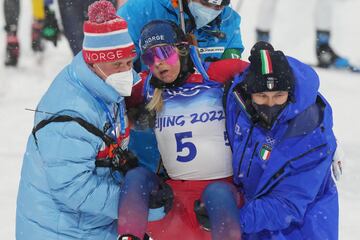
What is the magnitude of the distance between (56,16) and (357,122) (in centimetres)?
413

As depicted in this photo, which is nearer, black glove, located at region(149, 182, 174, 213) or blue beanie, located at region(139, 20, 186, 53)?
black glove, located at region(149, 182, 174, 213)

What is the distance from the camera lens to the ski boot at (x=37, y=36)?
8836mm

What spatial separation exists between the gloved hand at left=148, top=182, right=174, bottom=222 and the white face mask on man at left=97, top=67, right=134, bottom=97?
1.55ft

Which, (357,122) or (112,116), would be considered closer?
(112,116)

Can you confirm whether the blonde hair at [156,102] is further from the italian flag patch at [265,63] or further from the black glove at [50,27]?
the black glove at [50,27]

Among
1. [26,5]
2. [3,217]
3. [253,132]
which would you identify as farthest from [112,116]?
[26,5]

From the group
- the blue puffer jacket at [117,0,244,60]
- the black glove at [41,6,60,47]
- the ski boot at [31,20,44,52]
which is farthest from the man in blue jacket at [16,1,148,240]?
the ski boot at [31,20,44,52]

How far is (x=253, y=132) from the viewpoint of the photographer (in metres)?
3.39

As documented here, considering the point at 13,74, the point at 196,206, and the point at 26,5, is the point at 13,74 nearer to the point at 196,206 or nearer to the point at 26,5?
the point at 26,5

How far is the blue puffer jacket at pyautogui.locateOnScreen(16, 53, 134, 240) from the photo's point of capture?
3.16 metres

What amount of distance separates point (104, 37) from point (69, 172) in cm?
61

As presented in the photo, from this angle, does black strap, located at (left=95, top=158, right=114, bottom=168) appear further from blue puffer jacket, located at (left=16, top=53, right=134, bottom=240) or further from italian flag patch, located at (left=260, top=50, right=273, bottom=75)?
italian flag patch, located at (left=260, top=50, right=273, bottom=75)

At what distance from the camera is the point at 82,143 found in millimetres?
3158

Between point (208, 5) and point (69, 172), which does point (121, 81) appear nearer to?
point (69, 172)
